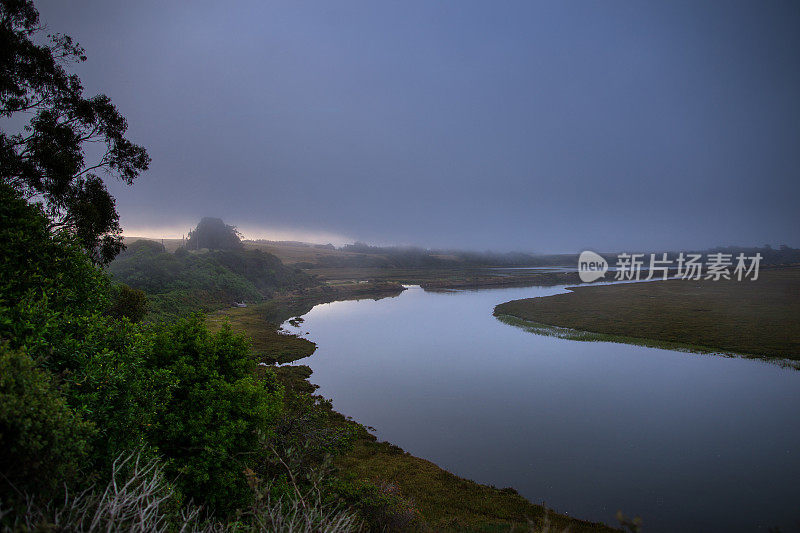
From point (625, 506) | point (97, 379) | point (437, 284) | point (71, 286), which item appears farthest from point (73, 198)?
point (437, 284)

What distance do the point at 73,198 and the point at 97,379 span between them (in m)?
13.0

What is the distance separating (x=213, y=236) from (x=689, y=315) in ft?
363

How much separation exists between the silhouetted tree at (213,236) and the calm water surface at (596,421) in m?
81.4

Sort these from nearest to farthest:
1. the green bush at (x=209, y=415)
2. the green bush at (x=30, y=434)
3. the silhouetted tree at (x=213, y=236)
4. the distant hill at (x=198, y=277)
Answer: the green bush at (x=30, y=434) < the green bush at (x=209, y=415) < the distant hill at (x=198, y=277) < the silhouetted tree at (x=213, y=236)

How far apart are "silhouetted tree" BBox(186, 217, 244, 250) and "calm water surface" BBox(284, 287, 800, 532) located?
267ft

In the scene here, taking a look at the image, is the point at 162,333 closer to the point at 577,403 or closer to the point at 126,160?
the point at 126,160

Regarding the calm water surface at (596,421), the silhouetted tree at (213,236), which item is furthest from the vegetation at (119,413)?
the silhouetted tree at (213,236)

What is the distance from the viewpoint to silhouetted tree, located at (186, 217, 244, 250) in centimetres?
10469

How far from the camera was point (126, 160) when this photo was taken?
57.0ft

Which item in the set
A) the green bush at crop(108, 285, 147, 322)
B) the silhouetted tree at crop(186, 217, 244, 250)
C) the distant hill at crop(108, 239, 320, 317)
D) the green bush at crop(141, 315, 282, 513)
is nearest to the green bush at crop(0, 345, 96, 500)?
the green bush at crop(141, 315, 282, 513)

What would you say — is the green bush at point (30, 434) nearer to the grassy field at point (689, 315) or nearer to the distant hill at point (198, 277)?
the distant hill at point (198, 277)

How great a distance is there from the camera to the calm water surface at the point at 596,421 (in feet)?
45.2

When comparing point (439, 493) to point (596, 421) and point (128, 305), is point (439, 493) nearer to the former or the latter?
point (596, 421)

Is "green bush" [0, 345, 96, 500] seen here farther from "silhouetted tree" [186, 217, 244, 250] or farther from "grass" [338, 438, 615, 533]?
"silhouetted tree" [186, 217, 244, 250]
